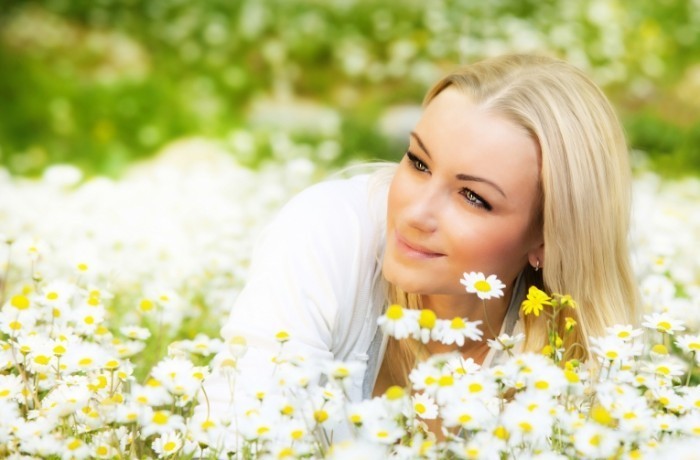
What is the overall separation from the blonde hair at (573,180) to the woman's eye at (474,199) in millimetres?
164

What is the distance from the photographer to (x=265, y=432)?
5.48 feet

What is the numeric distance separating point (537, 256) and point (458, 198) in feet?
1.28

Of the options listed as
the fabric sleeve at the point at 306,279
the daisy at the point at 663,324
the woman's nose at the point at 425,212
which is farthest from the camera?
the fabric sleeve at the point at 306,279

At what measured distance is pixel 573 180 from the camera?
2.36 metres

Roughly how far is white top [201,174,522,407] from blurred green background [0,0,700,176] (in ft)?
9.44

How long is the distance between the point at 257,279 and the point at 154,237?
1393 millimetres

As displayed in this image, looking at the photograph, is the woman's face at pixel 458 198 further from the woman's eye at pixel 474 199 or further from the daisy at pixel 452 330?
the daisy at pixel 452 330

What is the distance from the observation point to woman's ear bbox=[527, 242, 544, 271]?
252 centimetres

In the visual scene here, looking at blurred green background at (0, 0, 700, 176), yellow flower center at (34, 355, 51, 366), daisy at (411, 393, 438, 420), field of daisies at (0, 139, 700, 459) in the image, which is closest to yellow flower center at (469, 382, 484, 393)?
field of daisies at (0, 139, 700, 459)

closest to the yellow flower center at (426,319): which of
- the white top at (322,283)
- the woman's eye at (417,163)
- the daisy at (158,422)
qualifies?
the daisy at (158,422)

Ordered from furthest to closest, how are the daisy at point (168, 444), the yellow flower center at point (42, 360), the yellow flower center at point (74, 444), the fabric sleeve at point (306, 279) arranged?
the fabric sleeve at point (306, 279)
the yellow flower center at point (42, 360)
the daisy at point (168, 444)
the yellow flower center at point (74, 444)

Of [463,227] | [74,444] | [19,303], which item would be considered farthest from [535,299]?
[19,303]

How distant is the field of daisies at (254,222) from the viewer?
1733mm

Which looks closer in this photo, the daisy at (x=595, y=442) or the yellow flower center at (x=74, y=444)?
the daisy at (x=595, y=442)
